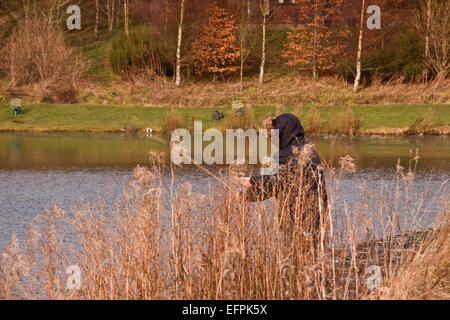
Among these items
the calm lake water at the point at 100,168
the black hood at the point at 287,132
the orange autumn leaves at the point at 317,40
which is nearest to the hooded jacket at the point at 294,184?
the black hood at the point at 287,132

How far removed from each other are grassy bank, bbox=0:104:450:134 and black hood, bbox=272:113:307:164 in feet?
63.0

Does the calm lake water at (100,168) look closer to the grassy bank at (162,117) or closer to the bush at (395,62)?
the grassy bank at (162,117)

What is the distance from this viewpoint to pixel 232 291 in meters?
5.29

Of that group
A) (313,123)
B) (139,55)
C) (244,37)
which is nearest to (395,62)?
(244,37)

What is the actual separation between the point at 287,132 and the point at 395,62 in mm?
26700

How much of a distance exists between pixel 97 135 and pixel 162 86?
24.1ft

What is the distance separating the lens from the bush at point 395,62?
31.8 meters

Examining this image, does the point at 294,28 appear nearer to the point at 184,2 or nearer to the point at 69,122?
the point at 184,2

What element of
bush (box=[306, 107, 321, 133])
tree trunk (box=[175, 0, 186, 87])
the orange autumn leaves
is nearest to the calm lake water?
bush (box=[306, 107, 321, 133])

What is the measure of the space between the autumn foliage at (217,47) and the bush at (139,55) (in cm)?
162

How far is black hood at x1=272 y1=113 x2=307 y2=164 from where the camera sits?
6.64 meters

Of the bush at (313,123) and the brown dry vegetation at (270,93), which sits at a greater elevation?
the brown dry vegetation at (270,93)

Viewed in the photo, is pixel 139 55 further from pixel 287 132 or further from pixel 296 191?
pixel 296 191

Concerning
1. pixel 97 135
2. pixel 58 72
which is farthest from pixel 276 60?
pixel 97 135
